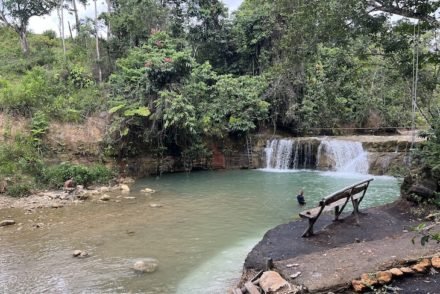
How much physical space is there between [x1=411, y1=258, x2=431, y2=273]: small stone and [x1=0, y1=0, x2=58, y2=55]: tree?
28.2 m

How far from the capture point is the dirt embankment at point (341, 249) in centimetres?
569

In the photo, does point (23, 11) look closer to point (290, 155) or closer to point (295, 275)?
point (290, 155)

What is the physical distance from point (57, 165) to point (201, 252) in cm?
1076

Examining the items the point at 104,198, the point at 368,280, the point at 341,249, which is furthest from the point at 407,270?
the point at 104,198

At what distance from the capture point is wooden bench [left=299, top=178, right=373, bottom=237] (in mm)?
7641

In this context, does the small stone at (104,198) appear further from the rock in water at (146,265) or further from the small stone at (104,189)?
the rock in water at (146,265)

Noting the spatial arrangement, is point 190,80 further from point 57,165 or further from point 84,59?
point 84,59

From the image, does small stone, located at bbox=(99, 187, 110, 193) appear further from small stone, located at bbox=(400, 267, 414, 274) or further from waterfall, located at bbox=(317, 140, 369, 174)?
small stone, located at bbox=(400, 267, 414, 274)

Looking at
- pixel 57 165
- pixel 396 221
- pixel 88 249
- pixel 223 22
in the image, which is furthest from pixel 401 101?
pixel 88 249

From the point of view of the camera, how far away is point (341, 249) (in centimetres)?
680

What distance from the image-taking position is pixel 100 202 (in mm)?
13594

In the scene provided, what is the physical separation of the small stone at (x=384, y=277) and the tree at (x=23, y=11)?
91.9ft

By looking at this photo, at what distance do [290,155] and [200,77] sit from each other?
665 centimetres

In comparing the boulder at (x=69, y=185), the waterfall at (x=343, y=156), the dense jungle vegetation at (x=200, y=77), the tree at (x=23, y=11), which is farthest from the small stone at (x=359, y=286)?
the tree at (x=23, y=11)
